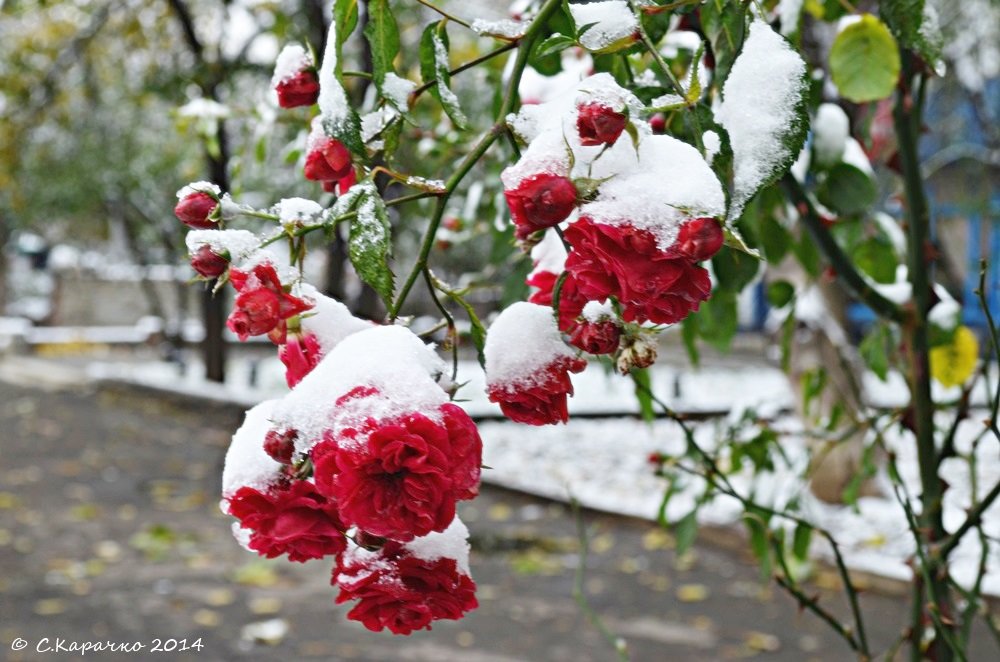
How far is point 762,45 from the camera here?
0.72 metres

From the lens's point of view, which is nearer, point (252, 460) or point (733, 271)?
point (252, 460)

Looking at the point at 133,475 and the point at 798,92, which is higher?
the point at 798,92

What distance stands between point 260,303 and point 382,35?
10.9 inches

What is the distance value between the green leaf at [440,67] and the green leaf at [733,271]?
618 millimetres

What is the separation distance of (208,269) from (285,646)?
4.22 metres

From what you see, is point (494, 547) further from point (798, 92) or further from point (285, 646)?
point (798, 92)

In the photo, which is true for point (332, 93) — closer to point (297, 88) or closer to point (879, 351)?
point (297, 88)

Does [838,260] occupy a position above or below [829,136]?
below

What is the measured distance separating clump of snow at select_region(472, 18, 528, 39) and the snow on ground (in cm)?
135

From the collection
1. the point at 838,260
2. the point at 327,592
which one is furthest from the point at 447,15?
the point at 327,592

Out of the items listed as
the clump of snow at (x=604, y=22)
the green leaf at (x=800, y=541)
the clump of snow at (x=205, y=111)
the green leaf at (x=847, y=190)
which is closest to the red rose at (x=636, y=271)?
the clump of snow at (x=604, y=22)

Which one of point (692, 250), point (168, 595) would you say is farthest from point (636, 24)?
point (168, 595)

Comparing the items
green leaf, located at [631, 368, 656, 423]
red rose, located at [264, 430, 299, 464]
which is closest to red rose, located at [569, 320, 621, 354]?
red rose, located at [264, 430, 299, 464]

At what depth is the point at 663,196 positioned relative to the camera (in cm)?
63
